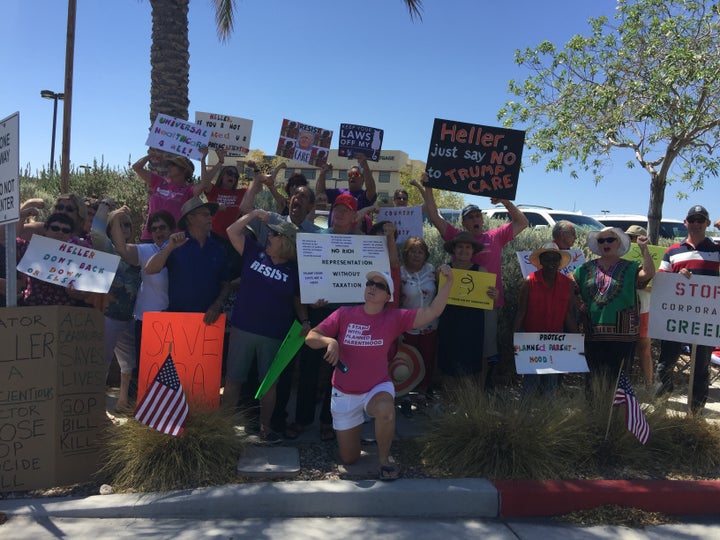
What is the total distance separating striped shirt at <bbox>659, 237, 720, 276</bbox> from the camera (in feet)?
18.5

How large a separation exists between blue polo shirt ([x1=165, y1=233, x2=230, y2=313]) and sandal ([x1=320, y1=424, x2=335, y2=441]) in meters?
1.48

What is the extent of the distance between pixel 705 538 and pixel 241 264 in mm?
4210

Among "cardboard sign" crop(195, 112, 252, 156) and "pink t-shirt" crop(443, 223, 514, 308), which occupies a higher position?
"cardboard sign" crop(195, 112, 252, 156)

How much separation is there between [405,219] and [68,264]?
335cm

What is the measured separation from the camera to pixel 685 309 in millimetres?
5137

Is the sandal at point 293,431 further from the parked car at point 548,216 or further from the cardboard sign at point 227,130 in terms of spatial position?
the parked car at point 548,216

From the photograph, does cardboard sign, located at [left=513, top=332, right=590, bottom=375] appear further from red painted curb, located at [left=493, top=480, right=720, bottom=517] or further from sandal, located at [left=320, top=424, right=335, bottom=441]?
sandal, located at [left=320, top=424, right=335, bottom=441]

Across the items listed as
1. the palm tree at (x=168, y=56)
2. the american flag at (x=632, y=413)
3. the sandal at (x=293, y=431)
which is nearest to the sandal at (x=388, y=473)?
the sandal at (x=293, y=431)

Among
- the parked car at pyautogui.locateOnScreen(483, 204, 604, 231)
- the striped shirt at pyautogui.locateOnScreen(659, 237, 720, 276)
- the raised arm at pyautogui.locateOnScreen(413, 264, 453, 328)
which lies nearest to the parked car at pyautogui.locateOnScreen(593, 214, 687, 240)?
the parked car at pyautogui.locateOnScreen(483, 204, 604, 231)

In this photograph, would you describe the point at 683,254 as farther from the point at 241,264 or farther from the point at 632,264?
the point at 241,264

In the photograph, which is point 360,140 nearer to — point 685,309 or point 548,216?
point 685,309

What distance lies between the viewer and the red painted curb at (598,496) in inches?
153

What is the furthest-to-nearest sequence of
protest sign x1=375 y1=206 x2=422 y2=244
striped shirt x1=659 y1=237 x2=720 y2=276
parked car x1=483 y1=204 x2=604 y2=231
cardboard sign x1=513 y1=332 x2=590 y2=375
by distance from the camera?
parked car x1=483 y1=204 x2=604 y2=231, protest sign x1=375 y1=206 x2=422 y2=244, striped shirt x1=659 y1=237 x2=720 y2=276, cardboard sign x1=513 y1=332 x2=590 y2=375

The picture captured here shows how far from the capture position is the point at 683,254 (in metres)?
5.77
